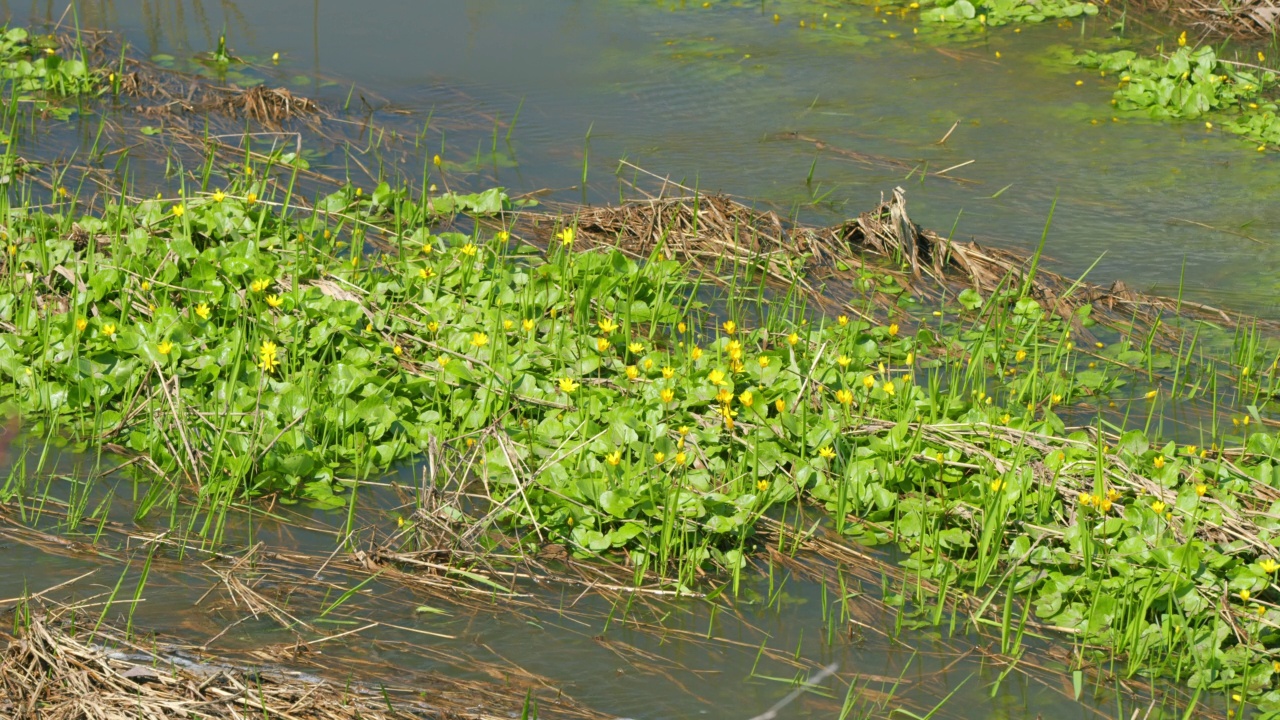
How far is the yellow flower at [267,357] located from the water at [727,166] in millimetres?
622

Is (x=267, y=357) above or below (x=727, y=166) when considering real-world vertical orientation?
below

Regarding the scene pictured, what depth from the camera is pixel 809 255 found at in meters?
5.91

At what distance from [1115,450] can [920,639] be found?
1.26 m

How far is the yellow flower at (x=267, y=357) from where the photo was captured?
A: 418cm

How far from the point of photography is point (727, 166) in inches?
275

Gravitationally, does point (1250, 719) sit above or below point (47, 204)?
below

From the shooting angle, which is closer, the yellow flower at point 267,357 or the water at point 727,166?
the water at point 727,166

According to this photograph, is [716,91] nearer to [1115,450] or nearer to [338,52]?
[338,52]

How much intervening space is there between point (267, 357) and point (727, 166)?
11.2ft

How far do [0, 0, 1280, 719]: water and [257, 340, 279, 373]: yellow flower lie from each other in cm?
62

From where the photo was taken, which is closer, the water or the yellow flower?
the water

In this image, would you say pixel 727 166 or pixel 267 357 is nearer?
A: pixel 267 357

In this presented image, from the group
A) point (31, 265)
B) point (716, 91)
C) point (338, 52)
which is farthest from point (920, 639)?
point (338, 52)

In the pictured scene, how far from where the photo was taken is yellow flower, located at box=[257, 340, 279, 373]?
4176mm
